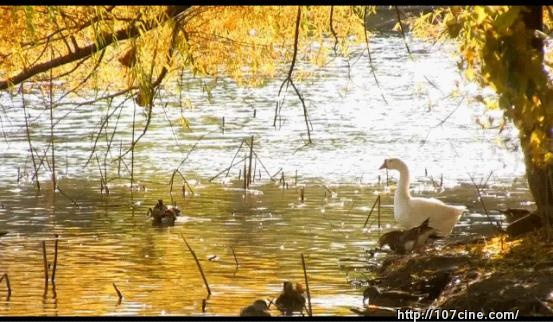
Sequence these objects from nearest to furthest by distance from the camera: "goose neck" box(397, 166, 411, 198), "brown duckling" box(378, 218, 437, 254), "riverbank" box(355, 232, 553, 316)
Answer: "riverbank" box(355, 232, 553, 316)
"brown duckling" box(378, 218, 437, 254)
"goose neck" box(397, 166, 411, 198)

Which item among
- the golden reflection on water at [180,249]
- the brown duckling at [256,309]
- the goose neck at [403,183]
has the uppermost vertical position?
the goose neck at [403,183]

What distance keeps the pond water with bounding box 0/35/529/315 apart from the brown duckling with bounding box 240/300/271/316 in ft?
1.36

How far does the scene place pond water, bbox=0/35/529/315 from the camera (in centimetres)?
927

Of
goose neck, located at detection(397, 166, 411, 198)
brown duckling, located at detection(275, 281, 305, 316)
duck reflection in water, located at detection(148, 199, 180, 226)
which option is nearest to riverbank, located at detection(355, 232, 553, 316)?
brown duckling, located at detection(275, 281, 305, 316)

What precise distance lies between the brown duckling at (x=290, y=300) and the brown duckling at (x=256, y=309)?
0.26 m

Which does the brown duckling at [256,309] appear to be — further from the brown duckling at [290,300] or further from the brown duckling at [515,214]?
the brown duckling at [515,214]

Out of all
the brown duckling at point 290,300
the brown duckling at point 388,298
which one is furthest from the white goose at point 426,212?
the brown duckling at point 290,300

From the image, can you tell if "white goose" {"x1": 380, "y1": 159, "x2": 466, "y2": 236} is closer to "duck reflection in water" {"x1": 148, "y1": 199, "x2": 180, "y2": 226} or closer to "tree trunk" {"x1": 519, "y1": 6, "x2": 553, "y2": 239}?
"tree trunk" {"x1": 519, "y1": 6, "x2": 553, "y2": 239}

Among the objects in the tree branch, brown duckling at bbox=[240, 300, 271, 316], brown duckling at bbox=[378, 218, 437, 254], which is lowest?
brown duckling at bbox=[240, 300, 271, 316]

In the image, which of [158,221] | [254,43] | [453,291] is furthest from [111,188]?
[453,291]

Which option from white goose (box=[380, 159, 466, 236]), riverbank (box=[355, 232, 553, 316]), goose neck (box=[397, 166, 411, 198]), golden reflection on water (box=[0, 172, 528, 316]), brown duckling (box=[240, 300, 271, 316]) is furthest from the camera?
goose neck (box=[397, 166, 411, 198])

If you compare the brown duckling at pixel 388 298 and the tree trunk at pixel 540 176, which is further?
the tree trunk at pixel 540 176

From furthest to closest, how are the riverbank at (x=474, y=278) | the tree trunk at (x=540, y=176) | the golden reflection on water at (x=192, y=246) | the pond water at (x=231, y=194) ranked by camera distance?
1. the pond water at (x=231, y=194)
2. the golden reflection on water at (x=192, y=246)
3. the tree trunk at (x=540, y=176)
4. the riverbank at (x=474, y=278)

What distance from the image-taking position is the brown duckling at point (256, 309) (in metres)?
7.90
